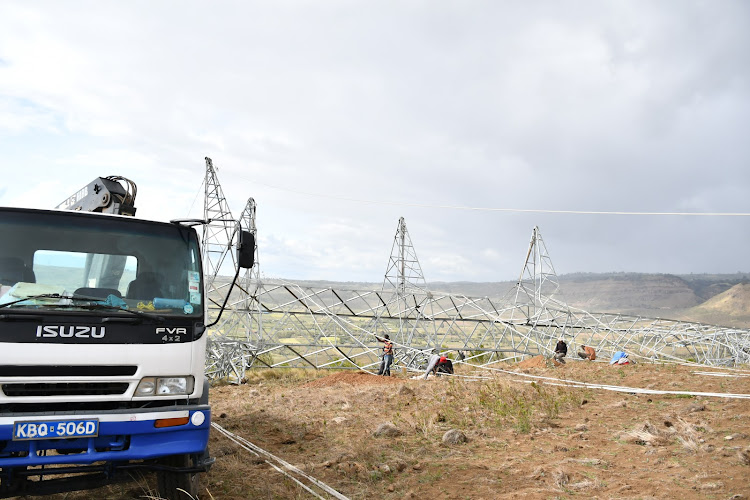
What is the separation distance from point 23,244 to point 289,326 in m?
20.0

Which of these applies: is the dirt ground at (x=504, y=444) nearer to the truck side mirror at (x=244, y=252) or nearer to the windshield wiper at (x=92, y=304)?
the windshield wiper at (x=92, y=304)

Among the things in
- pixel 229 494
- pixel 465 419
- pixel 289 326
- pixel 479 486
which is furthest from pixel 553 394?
pixel 289 326

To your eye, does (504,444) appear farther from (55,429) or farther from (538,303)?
(538,303)

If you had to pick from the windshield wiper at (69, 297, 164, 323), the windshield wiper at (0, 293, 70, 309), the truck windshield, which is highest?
the truck windshield

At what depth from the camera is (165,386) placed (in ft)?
17.1

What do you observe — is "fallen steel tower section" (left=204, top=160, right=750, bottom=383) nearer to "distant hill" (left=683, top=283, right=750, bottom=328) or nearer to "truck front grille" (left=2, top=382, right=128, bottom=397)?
"truck front grille" (left=2, top=382, right=128, bottom=397)

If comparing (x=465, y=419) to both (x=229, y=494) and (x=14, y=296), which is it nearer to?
(x=229, y=494)

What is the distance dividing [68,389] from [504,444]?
19.5 ft

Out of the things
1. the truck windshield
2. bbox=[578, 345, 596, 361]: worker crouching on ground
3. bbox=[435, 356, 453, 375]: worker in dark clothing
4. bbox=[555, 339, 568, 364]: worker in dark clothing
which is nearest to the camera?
the truck windshield

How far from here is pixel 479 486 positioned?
6430 mm

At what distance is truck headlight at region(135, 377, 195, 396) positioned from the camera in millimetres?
5105

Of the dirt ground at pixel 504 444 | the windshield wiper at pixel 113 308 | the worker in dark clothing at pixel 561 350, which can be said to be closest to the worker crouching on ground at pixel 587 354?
the worker in dark clothing at pixel 561 350

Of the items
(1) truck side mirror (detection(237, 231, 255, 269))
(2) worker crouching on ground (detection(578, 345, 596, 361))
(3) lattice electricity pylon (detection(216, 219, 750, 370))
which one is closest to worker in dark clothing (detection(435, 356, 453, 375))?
(3) lattice electricity pylon (detection(216, 219, 750, 370))

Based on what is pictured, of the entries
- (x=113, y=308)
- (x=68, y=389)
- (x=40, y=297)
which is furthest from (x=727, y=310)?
(x=40, y=297)
